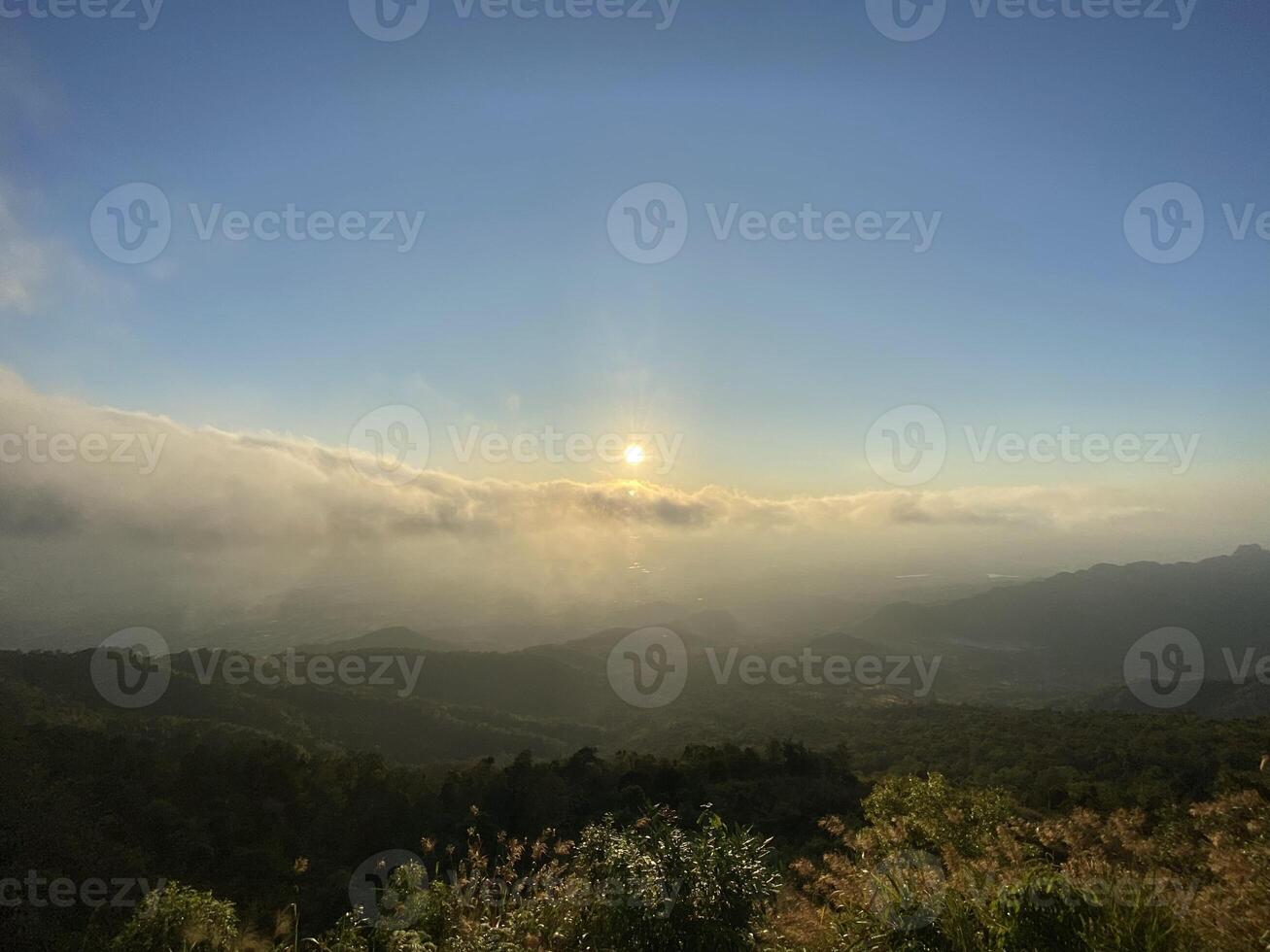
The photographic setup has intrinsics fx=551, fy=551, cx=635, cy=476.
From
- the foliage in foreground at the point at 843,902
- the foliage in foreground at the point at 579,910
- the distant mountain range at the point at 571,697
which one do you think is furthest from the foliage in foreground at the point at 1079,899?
the distant mountain range at the point at 571,697

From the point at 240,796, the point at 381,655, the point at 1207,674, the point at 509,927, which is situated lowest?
the point at 1207,674

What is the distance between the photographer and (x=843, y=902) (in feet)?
20.3

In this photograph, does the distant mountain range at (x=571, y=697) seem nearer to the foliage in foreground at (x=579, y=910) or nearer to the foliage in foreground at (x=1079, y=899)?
the foliage in foreground at (x=579, y=910)

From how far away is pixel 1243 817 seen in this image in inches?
273

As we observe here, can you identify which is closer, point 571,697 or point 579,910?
point 579,910

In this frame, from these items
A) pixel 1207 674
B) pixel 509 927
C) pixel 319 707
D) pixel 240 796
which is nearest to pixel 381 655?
pixel 319 707

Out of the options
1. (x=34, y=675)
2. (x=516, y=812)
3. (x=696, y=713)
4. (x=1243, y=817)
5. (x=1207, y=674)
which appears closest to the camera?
(x=1243, y=817)

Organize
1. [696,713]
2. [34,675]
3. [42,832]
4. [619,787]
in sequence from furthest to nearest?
[696,713], [34,675], [619,787], [42,832]

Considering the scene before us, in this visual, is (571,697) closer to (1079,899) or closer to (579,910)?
(579,910)

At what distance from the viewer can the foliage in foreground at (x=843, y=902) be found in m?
4.67

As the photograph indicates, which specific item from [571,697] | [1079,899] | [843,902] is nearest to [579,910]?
[843,902]

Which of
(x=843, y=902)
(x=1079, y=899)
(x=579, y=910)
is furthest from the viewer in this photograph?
(x=579, y=910)

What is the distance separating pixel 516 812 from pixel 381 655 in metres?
119

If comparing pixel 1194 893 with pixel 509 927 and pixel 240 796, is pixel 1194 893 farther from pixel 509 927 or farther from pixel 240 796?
pixel 240 796
